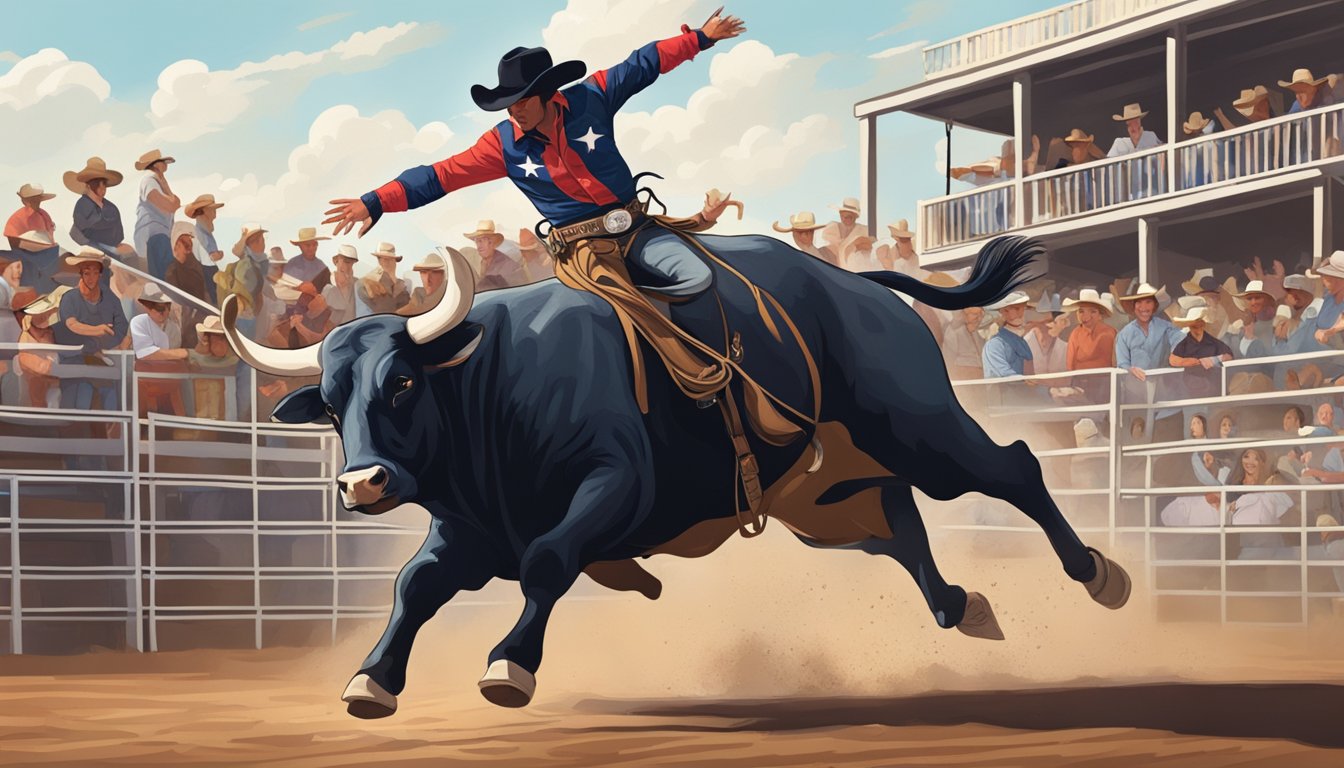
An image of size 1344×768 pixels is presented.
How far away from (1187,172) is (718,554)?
10.3 metres

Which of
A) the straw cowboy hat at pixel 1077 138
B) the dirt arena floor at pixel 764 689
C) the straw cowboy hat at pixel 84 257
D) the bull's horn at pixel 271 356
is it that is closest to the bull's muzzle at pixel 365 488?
the bull's horn at pixel 271 356

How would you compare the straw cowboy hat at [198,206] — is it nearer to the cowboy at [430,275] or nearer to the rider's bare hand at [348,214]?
the cowboy at [430,275]

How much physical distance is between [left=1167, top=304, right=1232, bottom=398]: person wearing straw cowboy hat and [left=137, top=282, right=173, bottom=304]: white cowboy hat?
676 centimetres

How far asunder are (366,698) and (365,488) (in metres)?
0.75

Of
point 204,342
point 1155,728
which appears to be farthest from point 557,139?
point 204,342

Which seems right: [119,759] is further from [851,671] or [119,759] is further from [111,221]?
[111,221]

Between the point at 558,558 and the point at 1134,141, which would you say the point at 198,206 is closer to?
the point at 558,558

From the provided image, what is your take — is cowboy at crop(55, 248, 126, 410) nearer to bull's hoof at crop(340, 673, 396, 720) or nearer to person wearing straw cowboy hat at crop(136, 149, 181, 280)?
person wearing straw cowboy hat at crop(136, 149, 181, 280)

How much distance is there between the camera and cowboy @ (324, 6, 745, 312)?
5613mm

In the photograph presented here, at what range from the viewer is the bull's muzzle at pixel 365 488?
4918 mm

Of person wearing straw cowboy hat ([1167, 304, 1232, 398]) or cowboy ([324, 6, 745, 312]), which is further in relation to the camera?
person wearing straw cowboy hat ([1167, 304, 1232, 398])

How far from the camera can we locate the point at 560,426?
534 centimetres

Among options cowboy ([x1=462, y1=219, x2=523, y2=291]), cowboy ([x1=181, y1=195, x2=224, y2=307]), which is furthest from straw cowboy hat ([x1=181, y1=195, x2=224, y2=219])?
cowboy ([x1=462, y1=219, x2=523, y2=291])

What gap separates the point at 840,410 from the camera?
6.09 meters
